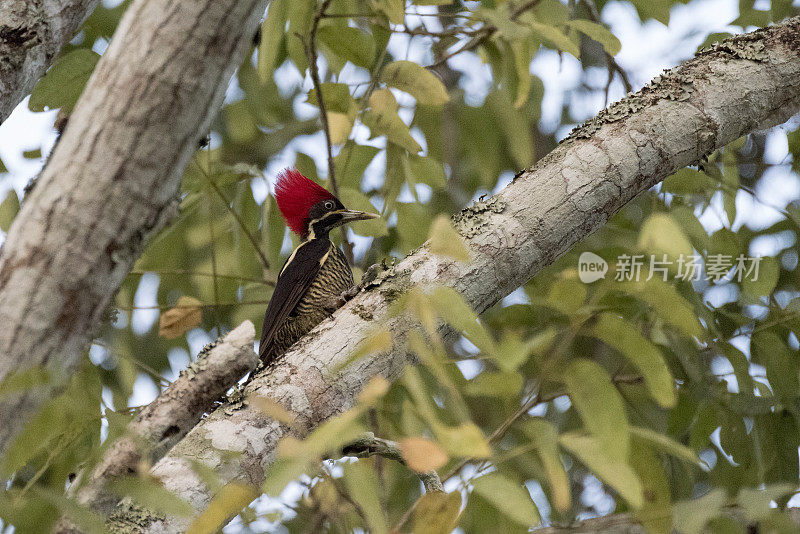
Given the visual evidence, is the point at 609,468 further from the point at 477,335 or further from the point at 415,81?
the point at 415,81

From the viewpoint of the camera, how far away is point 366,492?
4.02 ft

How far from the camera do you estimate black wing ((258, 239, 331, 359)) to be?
3.01m

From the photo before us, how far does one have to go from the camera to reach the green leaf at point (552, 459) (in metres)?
1.10

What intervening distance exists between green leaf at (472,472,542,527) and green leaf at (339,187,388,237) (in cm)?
177

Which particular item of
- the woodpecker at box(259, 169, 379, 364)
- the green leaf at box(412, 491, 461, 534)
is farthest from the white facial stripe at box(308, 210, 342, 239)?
the green leaf at box(412, 491, 461, 534)

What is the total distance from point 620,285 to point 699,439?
56.4 inches

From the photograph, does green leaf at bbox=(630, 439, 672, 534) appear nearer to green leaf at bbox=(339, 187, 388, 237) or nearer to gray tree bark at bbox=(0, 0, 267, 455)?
gray tree bark at bbox=(0, 0, 267, 455)

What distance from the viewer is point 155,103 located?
1.17 metres

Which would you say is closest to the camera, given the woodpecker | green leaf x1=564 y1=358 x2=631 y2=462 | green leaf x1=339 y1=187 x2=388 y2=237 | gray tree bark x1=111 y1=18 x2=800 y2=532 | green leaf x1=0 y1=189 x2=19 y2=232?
green leaf x1=564 y1=358 x2=631 y2=462

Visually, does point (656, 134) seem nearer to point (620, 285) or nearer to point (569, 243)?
point (569, 243)

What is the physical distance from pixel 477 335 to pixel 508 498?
0.26 metres

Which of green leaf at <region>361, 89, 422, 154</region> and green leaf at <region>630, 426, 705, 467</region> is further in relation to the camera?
green leaf at <region>361, 89, 422, 154</region>

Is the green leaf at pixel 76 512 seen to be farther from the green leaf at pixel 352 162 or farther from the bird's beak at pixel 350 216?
the bird's beak at pixel 350 216

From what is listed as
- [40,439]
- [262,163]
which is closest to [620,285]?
[40,439]
